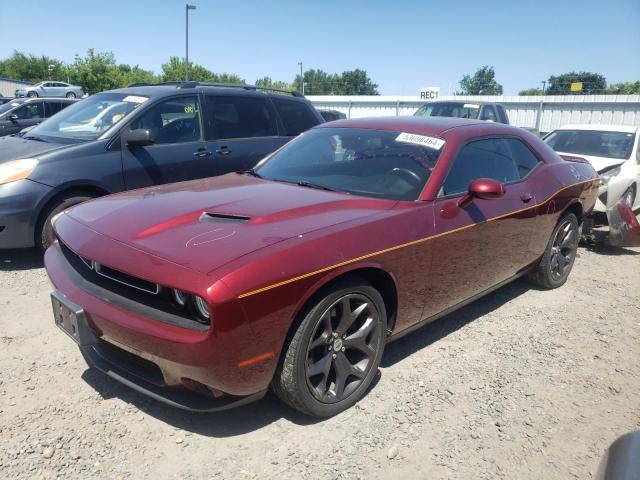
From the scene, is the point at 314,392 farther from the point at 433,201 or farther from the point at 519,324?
the point at 519,324

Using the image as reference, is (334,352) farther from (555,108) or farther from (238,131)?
(555,108)

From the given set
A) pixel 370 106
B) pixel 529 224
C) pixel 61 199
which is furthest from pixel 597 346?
pixel 370 106

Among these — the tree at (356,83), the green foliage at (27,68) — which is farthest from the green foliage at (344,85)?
the green foliage at (27,68)

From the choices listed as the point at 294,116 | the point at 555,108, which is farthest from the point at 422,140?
the point at 555,108

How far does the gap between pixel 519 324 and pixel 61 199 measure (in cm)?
433

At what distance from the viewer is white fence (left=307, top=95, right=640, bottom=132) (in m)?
17.8

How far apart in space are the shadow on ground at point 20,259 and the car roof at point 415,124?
315 centimetres

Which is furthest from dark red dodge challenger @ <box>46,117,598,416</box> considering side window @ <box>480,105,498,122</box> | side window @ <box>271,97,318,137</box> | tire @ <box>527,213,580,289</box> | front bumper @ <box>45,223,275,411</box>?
side window @ <box>480,105,498,122</box>

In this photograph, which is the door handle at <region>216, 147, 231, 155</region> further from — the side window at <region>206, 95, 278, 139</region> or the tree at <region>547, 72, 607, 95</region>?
the tree at <region>547, 72, 607, 95</region>

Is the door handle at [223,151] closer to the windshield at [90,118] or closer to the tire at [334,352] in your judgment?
the windshield at [90,118]

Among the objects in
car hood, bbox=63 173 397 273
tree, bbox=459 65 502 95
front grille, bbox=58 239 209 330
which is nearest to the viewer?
front grille, bbox=58 239 209 330

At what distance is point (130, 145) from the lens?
526cm

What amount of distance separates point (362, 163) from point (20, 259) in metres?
3.71

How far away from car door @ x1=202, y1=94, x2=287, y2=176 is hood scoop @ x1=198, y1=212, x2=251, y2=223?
125 inches
